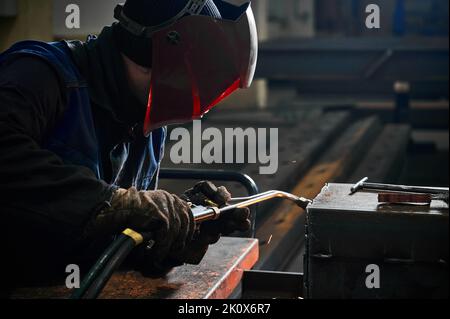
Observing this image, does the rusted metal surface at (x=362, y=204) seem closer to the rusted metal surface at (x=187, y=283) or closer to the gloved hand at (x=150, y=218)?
the gloved hand at (x=150, y=218)

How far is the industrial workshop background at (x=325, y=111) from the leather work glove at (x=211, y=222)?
0.98m

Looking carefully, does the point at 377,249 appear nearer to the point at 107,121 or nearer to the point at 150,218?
the point at 150,218

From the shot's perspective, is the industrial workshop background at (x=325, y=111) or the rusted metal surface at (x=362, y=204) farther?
the industrial workshop background at (x=325, y=111)

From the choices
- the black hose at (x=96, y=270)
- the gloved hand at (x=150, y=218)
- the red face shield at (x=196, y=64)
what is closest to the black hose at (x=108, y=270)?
the black hose at (x=96, y=270)

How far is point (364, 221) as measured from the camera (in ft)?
5.54

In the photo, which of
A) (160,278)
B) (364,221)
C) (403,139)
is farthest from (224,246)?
(403,139)

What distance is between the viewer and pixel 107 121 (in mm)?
2355

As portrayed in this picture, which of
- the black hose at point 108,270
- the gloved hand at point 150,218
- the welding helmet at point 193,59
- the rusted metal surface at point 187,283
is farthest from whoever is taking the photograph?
the rusted metal surface at point 187,283

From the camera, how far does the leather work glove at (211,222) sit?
244cm

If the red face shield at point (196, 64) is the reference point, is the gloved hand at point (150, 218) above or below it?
below

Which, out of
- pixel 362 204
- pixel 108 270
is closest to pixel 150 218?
pixel 108 270

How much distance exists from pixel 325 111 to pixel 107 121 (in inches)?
286

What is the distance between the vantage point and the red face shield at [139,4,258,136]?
7.13ft
